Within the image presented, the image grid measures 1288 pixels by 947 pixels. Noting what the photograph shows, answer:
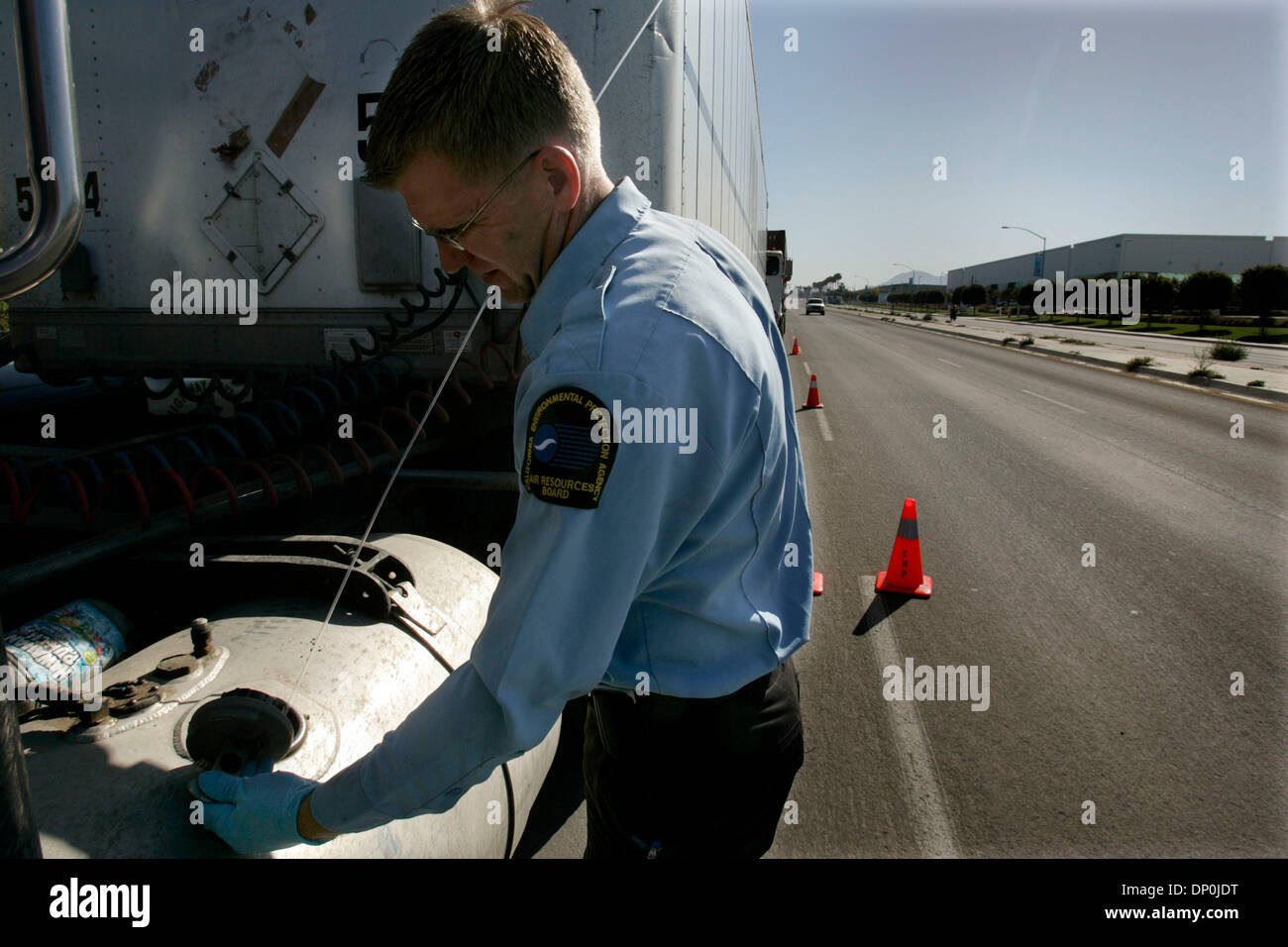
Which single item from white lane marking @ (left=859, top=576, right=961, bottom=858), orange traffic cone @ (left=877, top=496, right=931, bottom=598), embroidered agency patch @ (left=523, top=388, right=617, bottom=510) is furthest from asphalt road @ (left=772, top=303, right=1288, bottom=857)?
embroidered agency patch @ (left=523, top=388, right=617, bottom=510)

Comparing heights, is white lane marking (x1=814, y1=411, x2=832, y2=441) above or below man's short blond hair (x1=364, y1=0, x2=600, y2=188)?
below

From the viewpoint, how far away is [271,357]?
3.73 meters

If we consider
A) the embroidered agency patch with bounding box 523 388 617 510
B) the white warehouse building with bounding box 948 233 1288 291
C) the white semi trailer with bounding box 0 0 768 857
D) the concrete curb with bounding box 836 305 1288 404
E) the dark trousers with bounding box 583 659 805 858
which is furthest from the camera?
the white warehouse building with bounding box 948 233 1288 291

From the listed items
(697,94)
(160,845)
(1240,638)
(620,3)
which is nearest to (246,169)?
(620,3)

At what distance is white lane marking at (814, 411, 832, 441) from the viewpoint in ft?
37.2

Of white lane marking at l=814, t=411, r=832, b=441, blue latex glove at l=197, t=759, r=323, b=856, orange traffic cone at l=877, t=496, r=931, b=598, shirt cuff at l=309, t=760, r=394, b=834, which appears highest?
shirt cuff at l=309, t=760, r=394, b=834

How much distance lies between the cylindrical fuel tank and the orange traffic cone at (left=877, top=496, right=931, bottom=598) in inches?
142

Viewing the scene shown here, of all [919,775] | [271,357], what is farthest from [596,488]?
[271,357]

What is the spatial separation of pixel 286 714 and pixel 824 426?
1119 cm

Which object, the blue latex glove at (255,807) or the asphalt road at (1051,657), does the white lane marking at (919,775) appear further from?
the blue latex glove at (255,807)

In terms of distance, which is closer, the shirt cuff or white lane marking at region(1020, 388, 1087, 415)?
the shirt cuff

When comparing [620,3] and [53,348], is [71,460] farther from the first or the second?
[620,3]

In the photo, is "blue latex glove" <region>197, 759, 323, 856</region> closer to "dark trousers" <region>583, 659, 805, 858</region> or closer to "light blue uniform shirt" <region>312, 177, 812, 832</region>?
"light blue uniform shirt" <region>312, 177, 812, 832</region>

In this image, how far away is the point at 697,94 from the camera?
427 centimetres
